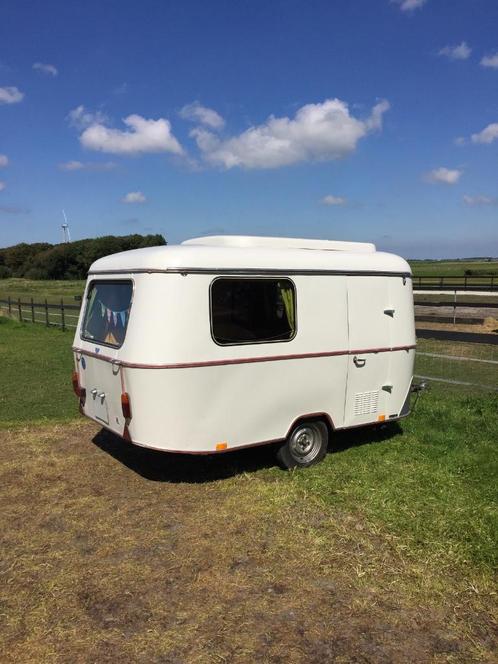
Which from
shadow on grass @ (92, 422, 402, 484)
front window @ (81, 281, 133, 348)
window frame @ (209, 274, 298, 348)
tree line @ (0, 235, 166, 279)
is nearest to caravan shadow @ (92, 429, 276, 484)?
shadow on grass @ (92, 422, 402, 484)

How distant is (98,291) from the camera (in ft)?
20.4

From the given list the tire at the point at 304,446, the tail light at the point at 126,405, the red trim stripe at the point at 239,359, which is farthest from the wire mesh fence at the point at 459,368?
the tail light at the point at 126,405

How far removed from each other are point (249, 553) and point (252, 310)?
7.48ft

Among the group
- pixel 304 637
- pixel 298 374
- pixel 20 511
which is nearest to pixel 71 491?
pixel 20 511

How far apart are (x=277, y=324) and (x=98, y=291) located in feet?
6.94

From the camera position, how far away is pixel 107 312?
5844 mm

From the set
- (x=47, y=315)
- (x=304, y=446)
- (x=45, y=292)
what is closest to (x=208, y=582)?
(x=304, y=446)

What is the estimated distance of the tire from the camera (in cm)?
595

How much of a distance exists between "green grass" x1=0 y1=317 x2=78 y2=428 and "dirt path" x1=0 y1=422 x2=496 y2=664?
9.68ft

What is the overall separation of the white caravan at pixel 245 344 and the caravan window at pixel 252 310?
0.4 inches

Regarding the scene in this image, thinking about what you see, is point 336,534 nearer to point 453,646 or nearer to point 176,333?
point 453,646

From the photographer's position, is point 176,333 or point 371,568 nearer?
point 371,568

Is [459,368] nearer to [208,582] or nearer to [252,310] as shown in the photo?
[252,310]

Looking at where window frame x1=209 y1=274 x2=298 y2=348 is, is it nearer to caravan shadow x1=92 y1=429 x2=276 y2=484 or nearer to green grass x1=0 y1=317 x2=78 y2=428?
caravan shadow x1=92 y1=429 x2=276 y2=484
